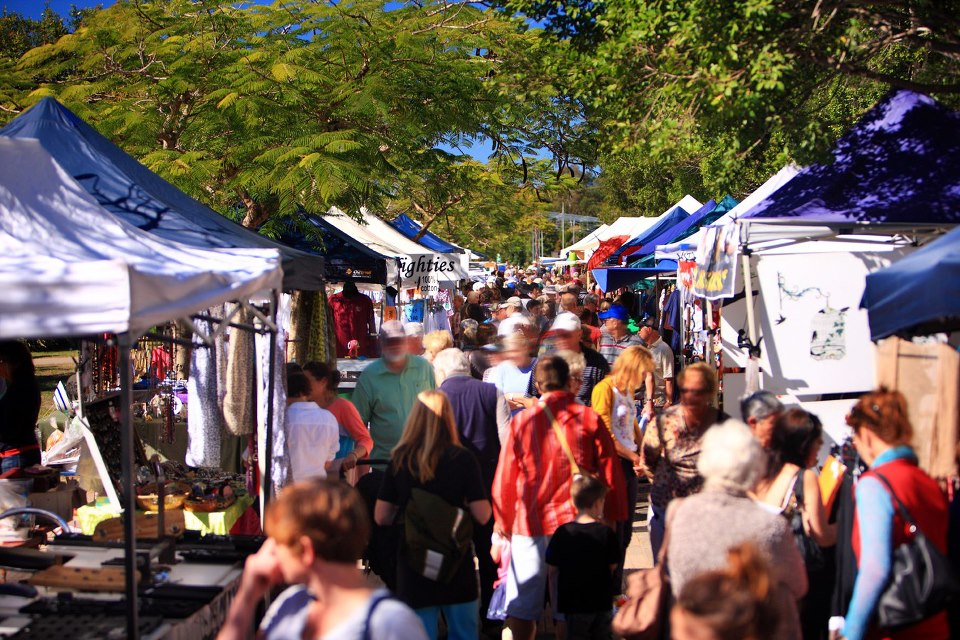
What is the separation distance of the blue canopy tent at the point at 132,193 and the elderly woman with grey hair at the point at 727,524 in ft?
11.3

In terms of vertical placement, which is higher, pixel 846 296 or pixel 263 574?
pixel 846 296

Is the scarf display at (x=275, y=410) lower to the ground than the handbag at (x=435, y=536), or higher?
higher

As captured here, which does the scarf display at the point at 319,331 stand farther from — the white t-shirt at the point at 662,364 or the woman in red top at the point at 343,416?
the white t-shirt at the point at 662,364

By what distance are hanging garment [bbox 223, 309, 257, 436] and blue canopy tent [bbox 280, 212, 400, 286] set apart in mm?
5252

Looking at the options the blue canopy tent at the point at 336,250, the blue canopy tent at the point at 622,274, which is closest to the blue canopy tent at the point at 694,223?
the blue canopy tent at the point at 622,274

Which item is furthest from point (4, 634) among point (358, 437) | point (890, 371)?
point (890, 371)

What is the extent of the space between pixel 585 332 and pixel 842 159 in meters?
2.92

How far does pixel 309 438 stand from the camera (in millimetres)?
5840

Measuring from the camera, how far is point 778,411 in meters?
4.88

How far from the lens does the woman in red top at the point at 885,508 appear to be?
11.5ft

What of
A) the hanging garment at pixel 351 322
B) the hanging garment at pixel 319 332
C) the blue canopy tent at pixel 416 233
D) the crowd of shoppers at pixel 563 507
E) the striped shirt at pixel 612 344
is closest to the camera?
the crowd of shoppers at pixel 563 507

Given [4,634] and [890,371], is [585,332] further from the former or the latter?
[4,634]

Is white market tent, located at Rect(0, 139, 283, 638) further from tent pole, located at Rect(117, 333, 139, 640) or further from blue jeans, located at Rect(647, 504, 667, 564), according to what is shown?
blue jeans, located at Rect(647, 504, 667, 564)

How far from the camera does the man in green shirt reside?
666 cm
